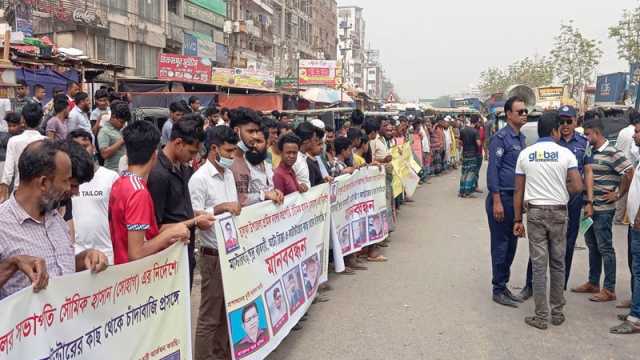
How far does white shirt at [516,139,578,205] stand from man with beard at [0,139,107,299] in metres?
4.20

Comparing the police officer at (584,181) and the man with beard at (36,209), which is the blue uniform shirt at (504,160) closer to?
the police officer at (584,181)

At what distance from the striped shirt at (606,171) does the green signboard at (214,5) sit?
3300 centimetres

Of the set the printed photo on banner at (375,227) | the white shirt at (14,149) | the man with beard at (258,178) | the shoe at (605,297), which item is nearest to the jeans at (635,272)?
the shoe at (605,297)

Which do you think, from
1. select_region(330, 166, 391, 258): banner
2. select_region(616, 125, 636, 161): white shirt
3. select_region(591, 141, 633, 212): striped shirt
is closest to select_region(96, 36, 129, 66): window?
select_region(330, 166, 391, 258): banner

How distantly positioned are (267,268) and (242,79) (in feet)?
81.6

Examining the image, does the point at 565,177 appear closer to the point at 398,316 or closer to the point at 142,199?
the point at 398,316

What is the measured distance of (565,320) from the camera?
5.60 meters

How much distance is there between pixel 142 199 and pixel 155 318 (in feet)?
2.15

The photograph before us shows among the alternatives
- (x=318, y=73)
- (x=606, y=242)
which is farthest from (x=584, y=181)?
(x=318, y=73)

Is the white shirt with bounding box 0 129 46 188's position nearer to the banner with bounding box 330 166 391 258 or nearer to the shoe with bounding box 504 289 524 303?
the banner with bounding box 330 166 391 258

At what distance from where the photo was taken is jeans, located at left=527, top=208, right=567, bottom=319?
5.39 m

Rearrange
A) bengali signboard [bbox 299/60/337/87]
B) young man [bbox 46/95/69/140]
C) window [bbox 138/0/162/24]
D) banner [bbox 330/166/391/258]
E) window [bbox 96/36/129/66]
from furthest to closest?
bengali signboard [bbox 299/60/337/87]
window [bbox 138/0/162/24]
window [bbox 96/36/129/66]
young man [bbox 46/95/69/140]
banner [bbox 330/166/391/258]

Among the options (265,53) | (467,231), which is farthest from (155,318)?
(265,53)

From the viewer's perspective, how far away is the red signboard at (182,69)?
72.8 ft
